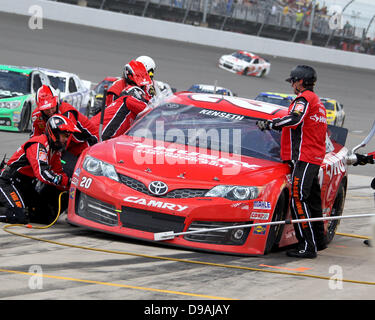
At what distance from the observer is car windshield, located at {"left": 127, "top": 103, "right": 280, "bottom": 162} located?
776 cm

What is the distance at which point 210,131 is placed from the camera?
7938 mm

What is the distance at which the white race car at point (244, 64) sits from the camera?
1663 inches

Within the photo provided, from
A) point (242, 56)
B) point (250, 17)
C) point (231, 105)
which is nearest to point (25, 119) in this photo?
point (231, 105)

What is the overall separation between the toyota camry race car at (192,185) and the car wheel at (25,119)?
9.72 metres

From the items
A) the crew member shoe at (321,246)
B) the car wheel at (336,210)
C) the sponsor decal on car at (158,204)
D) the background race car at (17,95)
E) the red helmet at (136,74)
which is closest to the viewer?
the sponsor decal on car at (158,204)

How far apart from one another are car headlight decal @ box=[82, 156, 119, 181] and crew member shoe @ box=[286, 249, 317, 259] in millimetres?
1768

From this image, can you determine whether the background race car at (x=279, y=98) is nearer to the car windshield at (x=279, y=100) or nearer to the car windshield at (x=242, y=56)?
the car windshield at (x=279, y=100)

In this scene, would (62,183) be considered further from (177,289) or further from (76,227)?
(177,289)

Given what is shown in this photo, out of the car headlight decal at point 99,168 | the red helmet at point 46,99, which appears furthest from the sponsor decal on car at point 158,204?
the red helmet at point 46,99

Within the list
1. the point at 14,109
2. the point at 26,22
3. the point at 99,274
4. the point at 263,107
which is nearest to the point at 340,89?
the point at 26,22

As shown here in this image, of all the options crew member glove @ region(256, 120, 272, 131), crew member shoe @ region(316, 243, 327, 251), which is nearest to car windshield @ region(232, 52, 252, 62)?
crew member shoe @ region(316, 243, 327, 251)

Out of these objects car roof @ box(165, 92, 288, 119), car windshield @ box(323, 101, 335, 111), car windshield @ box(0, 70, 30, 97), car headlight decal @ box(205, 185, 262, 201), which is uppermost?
car roof @ box(165, 92, 288, 119)

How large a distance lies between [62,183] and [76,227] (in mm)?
467

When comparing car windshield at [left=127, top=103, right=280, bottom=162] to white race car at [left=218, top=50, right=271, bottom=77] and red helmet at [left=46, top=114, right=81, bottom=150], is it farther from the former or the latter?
white race car at [left=218, top=50, right=271, bottom=77]
